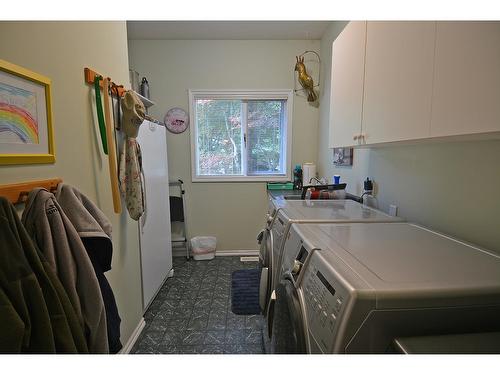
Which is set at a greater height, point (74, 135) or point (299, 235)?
point (74, 135)

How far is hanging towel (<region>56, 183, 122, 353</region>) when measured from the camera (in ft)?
3.33

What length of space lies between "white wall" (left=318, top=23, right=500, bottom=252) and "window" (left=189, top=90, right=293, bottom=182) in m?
1.62

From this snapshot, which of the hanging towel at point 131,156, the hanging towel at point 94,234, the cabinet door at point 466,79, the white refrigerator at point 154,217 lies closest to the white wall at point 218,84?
the white refrigerator at point 154,217

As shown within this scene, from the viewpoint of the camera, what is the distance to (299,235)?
1.09m

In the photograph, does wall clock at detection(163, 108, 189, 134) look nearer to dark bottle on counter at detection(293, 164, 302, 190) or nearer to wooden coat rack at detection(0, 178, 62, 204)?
dark bottle on counter at detection(293, 164, 302, 190)

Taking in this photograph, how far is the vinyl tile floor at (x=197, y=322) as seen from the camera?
1.81 metres

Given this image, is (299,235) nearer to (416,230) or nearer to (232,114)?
(416,230)

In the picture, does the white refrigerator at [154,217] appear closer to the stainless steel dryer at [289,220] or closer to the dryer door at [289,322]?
the stainless steel dryer at [289,220]

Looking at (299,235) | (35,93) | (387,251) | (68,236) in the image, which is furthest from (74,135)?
(387,251)

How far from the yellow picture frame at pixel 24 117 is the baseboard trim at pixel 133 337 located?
1.31 meters

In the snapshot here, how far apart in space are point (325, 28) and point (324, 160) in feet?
4.71

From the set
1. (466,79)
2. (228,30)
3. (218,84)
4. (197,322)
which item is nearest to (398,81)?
(466,79)

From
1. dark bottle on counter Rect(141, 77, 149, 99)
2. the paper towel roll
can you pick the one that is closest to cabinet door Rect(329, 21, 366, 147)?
the paper towel roll
